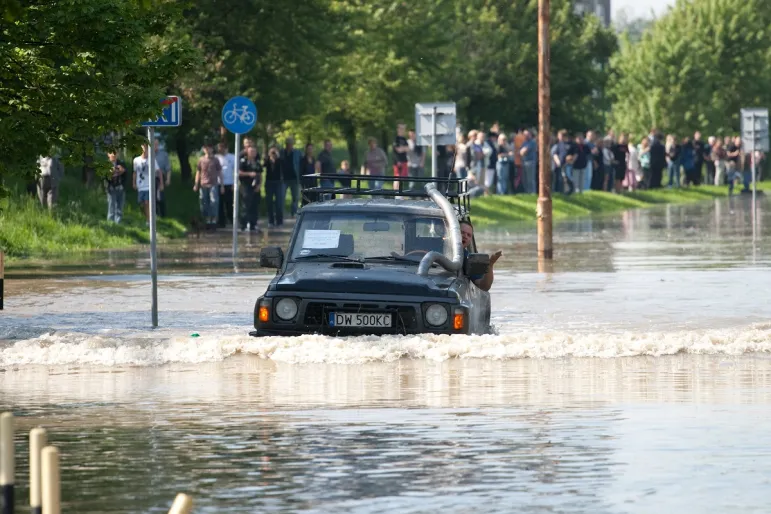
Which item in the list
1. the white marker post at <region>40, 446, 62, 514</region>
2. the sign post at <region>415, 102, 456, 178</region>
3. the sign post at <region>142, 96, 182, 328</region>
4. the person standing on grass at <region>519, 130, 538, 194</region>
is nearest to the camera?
the white marker post at <region>40, 446, 62, 514</region>

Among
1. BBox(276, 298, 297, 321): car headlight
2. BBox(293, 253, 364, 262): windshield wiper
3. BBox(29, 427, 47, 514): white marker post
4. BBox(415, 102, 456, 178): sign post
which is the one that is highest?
BBox(415, 102, 456, 178): sign post

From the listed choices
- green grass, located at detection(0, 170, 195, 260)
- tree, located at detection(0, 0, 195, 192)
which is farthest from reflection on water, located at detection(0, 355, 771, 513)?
green grass, located at detection(0, 170, 195, 260)

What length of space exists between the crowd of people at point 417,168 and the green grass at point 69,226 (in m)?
0.48

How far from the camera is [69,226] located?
130 ft

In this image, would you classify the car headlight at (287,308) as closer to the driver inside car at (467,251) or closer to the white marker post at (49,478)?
the driver inside car at (467,251)

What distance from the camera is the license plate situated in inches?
693

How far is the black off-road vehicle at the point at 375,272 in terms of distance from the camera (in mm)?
17609

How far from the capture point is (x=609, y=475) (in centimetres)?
1072

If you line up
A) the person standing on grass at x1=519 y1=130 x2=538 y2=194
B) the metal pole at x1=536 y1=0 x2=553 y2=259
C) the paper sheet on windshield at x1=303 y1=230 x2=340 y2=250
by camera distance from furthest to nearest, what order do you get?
the person standing on grass at x1=519 y1=130 x2=538 y2=194 → the metal pole at x1=536 y1=0 x2=553 y2=259 → the paper sheet on windshield at x1=303 y1=230 x2=340 y2=250

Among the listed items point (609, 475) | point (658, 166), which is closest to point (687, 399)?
point (609, 475)

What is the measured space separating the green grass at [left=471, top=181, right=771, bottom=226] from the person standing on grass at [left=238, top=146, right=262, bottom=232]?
6.17m

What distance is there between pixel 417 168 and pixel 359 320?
1373 inches

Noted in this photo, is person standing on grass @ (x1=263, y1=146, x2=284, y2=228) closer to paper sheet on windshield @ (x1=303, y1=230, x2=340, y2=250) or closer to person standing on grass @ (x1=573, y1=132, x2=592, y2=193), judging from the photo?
person standing on grass @ (x1=573, y1=132, x2=592, y2=193)

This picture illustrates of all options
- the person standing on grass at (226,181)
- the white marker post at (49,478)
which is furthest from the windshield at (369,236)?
the person standing on grass at (226,181)
